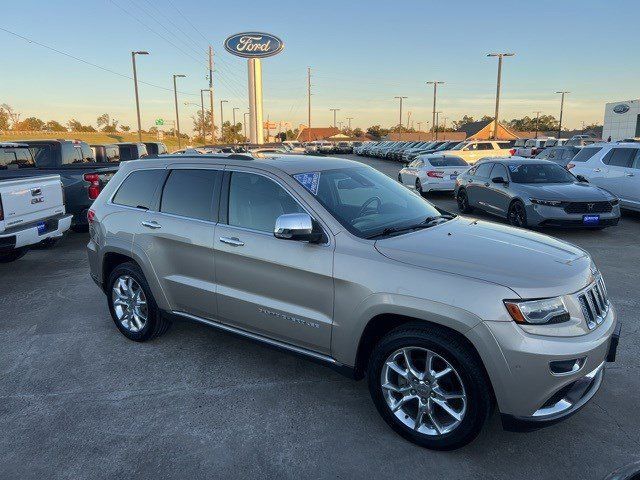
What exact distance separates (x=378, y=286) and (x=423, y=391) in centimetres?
72

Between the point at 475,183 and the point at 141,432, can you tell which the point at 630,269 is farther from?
the point at 141,432

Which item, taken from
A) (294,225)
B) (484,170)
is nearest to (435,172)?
(484,170)

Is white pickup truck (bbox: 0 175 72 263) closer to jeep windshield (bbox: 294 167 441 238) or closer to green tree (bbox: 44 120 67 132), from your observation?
jeep windshield (bbox: 294 167 441 238)

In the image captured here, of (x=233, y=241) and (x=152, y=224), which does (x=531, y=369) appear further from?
(x=152, y=224)

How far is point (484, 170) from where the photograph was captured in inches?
465

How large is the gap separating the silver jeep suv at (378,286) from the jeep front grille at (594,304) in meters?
0.01

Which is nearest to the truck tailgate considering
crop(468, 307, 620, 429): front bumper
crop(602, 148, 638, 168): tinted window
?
crop(468, 307, 620, 429): front bumper

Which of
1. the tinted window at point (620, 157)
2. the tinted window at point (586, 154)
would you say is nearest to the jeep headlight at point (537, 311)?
the tinted window at point (620, 157)

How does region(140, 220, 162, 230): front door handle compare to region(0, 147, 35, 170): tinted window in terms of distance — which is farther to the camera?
region(0, 147, 35, 170): tinted window

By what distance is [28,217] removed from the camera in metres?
6.90

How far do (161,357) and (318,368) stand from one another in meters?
1.46

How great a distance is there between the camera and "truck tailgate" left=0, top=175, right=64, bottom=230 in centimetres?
649

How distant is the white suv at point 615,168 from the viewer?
10.9 meters

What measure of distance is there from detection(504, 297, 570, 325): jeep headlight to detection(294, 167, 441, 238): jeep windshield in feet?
3.48
